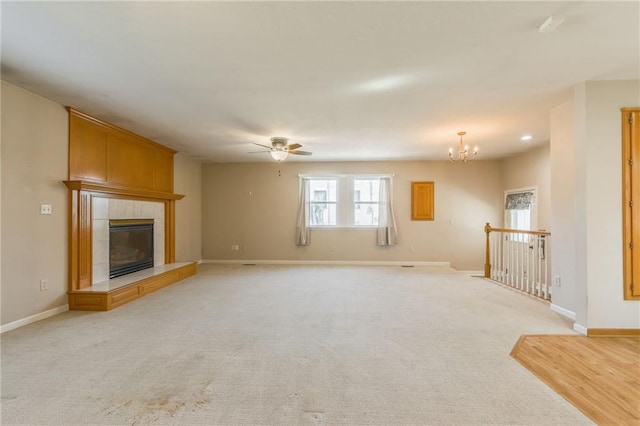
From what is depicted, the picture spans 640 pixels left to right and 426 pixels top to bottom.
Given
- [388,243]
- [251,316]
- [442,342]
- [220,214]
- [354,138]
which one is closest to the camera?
[442,342]

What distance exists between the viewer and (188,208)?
23.4ft

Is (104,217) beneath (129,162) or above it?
beneath

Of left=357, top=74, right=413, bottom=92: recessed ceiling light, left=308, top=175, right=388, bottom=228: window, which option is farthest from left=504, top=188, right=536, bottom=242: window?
left=357, top=74, right=413, bottom=92: recessed ceiling light

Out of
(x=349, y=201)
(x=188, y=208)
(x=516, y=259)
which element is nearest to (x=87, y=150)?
(x=188, y=208)

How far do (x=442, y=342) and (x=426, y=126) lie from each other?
313 centimetres

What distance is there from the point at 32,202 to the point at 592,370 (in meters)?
5.87

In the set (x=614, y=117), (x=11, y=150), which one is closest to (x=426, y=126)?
(x=614, y=117)

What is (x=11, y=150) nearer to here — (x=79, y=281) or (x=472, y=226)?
(x=79, y=281)

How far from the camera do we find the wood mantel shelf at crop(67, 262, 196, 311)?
376cm

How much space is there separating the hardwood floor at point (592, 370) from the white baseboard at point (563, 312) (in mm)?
541

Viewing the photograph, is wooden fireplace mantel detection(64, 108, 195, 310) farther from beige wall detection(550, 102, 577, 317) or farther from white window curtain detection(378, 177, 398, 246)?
beige wall detection(550, 102, 577, 317)

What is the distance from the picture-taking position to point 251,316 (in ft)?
11.6

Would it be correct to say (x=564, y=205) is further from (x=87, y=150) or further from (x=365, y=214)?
(x=87, y=150)

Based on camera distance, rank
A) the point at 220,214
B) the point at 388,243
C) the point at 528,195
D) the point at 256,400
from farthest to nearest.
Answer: the point at 220,214 → the point at 388,243 → the point at 528,195 → the point at 256,400
